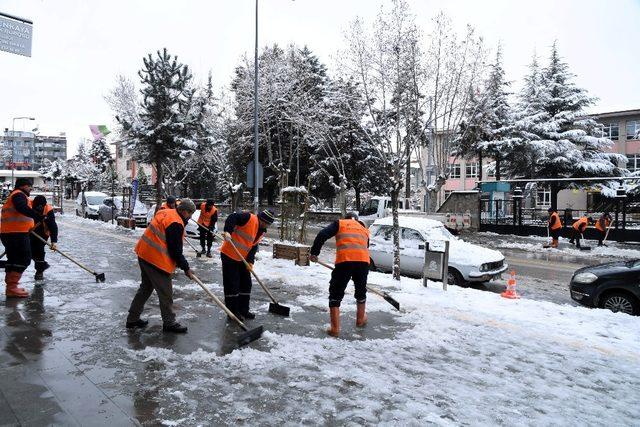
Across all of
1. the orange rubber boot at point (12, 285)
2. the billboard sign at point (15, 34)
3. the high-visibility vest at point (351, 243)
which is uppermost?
the billboard sign at point (15, 34)

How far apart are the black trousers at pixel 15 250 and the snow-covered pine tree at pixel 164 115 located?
41.9ft

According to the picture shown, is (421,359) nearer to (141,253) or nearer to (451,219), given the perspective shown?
(141,253)

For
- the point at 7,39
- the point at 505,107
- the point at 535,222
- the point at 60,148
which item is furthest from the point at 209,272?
the point at 60,148

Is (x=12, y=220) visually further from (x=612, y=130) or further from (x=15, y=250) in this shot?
(x=612, y=130)

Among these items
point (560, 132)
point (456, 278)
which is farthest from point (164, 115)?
point (560, 132)

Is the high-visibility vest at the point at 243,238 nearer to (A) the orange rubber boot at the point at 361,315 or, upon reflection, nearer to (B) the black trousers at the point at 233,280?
(B) the black trousers at the point at 233,280

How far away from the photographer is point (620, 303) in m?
8.11

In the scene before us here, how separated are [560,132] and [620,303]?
2529 centimetres

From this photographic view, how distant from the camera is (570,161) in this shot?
29.2 meters

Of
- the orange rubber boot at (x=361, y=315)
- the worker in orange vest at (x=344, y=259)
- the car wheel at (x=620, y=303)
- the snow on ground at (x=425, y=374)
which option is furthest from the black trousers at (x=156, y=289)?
the car wheel at (x=620, y=303)

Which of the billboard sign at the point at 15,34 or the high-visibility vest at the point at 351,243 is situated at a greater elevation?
the billboard sign at the point at 15,34

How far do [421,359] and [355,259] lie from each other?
149cm

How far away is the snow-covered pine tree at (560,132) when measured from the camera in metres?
29.0

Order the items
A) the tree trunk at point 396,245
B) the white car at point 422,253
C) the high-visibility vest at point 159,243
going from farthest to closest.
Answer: the white car at point 422,253, the tree trunk at point 396,245, the high-visibility vest at point 159,243
